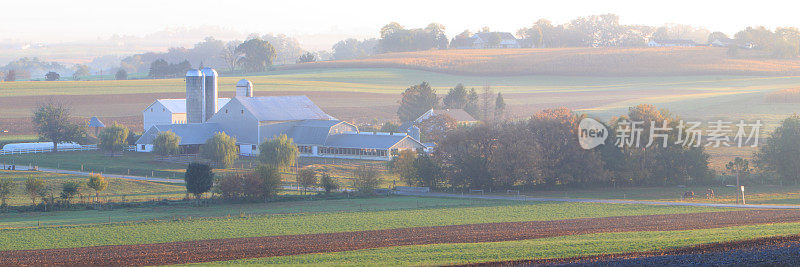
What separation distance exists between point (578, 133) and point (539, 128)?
2655 millimetres

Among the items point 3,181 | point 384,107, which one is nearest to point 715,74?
point 384,107

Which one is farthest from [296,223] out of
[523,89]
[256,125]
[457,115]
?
[523,89]

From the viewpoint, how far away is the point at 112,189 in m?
52.1

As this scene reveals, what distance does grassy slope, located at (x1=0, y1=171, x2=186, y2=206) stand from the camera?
48.4 m

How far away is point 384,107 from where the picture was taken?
4345 inches

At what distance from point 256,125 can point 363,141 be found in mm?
11037

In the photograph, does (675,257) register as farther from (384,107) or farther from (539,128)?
(384,107)

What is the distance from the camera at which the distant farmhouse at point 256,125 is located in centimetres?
7450

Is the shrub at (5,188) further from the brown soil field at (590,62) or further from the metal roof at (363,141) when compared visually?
the brown soil field at (590,62)

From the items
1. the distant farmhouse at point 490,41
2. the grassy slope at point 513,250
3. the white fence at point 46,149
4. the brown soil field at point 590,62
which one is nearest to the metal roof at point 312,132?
the white fence at point 46,149

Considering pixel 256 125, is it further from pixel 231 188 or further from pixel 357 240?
pixel 357 240

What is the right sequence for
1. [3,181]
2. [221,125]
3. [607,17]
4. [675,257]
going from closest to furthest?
1. [675,257]
2. [3,181]
3. [221,125]
4. [607,17]

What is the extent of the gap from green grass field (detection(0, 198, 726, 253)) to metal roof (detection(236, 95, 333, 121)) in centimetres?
3399

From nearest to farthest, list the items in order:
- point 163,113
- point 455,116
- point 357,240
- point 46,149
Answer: point 357,240
point 46,149
point 163,113
point 455,116
